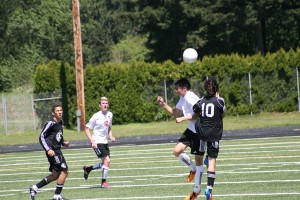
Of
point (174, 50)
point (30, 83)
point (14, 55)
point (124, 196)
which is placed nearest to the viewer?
point (124, 196)

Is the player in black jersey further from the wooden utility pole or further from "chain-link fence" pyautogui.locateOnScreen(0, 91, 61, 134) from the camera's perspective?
"chain-link fence" pyautogui.locateOnScreen(0, 91, 61, 134)

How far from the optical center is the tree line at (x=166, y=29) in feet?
187

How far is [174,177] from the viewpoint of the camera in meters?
17.6

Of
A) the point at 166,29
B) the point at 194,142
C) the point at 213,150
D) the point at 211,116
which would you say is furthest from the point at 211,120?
the point at 166,29

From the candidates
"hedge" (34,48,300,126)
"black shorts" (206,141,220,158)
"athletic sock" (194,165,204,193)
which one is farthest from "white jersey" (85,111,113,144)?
"hedge" (34,48,300,126)

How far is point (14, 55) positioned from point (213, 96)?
55483 mm

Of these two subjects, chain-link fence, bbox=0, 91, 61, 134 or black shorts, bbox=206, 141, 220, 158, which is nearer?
black shorts, bbox=206, 141, 220, 158

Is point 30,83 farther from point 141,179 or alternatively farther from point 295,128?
point 141,179

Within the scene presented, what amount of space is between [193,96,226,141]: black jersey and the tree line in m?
42.5

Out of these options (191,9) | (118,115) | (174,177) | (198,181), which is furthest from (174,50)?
(198,181)

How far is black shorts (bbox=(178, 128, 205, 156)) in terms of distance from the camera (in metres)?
13.9

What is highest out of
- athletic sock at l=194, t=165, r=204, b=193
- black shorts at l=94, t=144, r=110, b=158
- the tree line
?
the tree line

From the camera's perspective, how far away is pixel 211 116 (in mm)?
13070

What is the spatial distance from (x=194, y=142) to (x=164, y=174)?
13.0 ft
